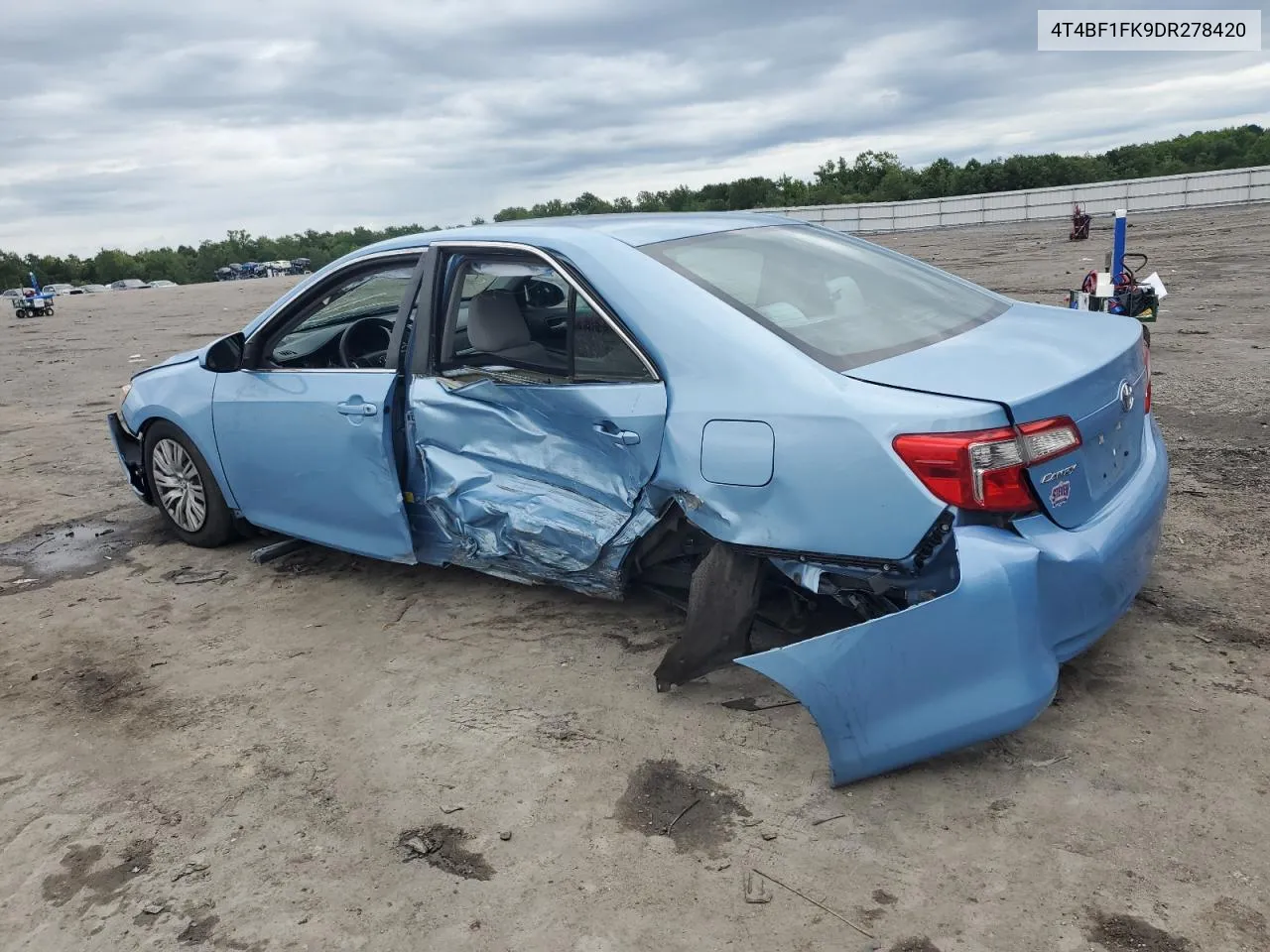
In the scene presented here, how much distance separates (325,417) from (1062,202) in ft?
115

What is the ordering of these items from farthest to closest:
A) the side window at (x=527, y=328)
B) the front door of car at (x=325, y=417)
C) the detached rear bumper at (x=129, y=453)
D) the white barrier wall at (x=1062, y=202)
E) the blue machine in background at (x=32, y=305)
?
the white barrier wall at (x=1062, y=202), the blue machine in background at (x=32, y=305), the detached rear bumper at (x=129, y=453), the front door of car at (x=325, y=417), the side window at (x=527, y=328)

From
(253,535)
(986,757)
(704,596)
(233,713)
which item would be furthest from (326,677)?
(986,757)

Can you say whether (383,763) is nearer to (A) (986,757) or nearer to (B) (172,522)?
(A) (986,757)

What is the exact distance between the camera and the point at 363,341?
15.7 ft

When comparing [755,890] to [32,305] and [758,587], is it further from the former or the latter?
[32,305]

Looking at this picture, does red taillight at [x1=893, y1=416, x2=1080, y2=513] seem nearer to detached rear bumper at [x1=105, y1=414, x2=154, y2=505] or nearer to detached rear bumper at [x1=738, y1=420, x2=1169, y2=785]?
detached rear bumper at [x1=738, y1=420, x2=1169, y2=785]

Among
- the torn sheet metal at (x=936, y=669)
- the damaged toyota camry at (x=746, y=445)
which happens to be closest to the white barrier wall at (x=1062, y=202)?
the damaged toyota camry at (x=746, y=445)

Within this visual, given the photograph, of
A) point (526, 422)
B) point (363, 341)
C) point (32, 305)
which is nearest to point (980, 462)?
point (526, 422)

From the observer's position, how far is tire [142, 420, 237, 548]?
5.19 meters

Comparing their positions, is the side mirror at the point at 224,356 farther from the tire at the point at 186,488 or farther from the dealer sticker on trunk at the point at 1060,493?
the dealer sticker on trunk at the point at 1060,493

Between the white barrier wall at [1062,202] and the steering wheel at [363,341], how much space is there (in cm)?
A: 2627

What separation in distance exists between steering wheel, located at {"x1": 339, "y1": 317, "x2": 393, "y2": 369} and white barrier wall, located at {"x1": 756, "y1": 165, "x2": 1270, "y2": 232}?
2627 cm

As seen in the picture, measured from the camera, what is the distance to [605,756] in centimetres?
317

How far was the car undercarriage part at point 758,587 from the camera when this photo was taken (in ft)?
9.50
